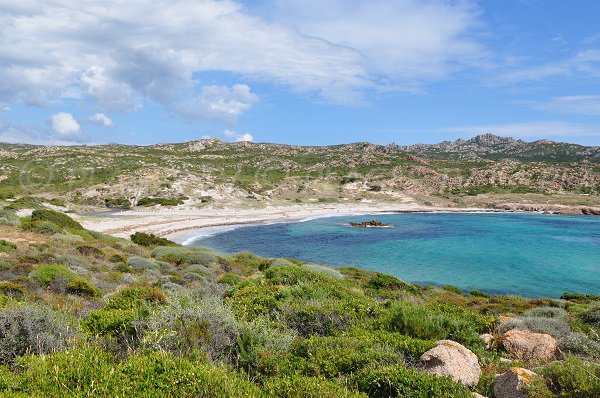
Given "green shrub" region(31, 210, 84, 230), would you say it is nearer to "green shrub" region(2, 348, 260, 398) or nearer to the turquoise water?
the turquoise water

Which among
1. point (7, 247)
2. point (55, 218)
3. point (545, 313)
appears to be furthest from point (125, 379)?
point (55, 218)

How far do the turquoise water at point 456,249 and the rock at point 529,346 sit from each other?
23.6 meters

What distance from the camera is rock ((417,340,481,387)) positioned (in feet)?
19.4

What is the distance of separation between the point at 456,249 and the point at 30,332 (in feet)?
159

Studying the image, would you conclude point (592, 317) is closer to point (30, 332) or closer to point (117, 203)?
point (30, 332)

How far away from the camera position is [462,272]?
119 ft

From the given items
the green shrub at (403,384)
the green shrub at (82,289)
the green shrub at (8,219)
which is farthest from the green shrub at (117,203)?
the green shrub at (403,384)

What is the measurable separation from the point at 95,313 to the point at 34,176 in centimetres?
10388

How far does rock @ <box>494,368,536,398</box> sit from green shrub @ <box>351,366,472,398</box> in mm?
706

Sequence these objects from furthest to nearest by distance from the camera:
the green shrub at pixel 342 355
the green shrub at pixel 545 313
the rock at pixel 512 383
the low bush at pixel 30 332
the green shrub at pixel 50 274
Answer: the green shrub at pixel 545 313 → the green shrub at pixel 50 274 → the low bush at pixel 30 332 → the green shrub at pixel 342 355 → the rock at pixel 512 383

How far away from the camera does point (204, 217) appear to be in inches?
2699

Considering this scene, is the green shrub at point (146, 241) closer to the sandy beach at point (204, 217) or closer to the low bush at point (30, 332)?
the sandy beach at point (204, 217)

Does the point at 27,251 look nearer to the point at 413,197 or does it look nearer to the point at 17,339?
the point at 17,339

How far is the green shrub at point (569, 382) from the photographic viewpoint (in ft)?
16.7
